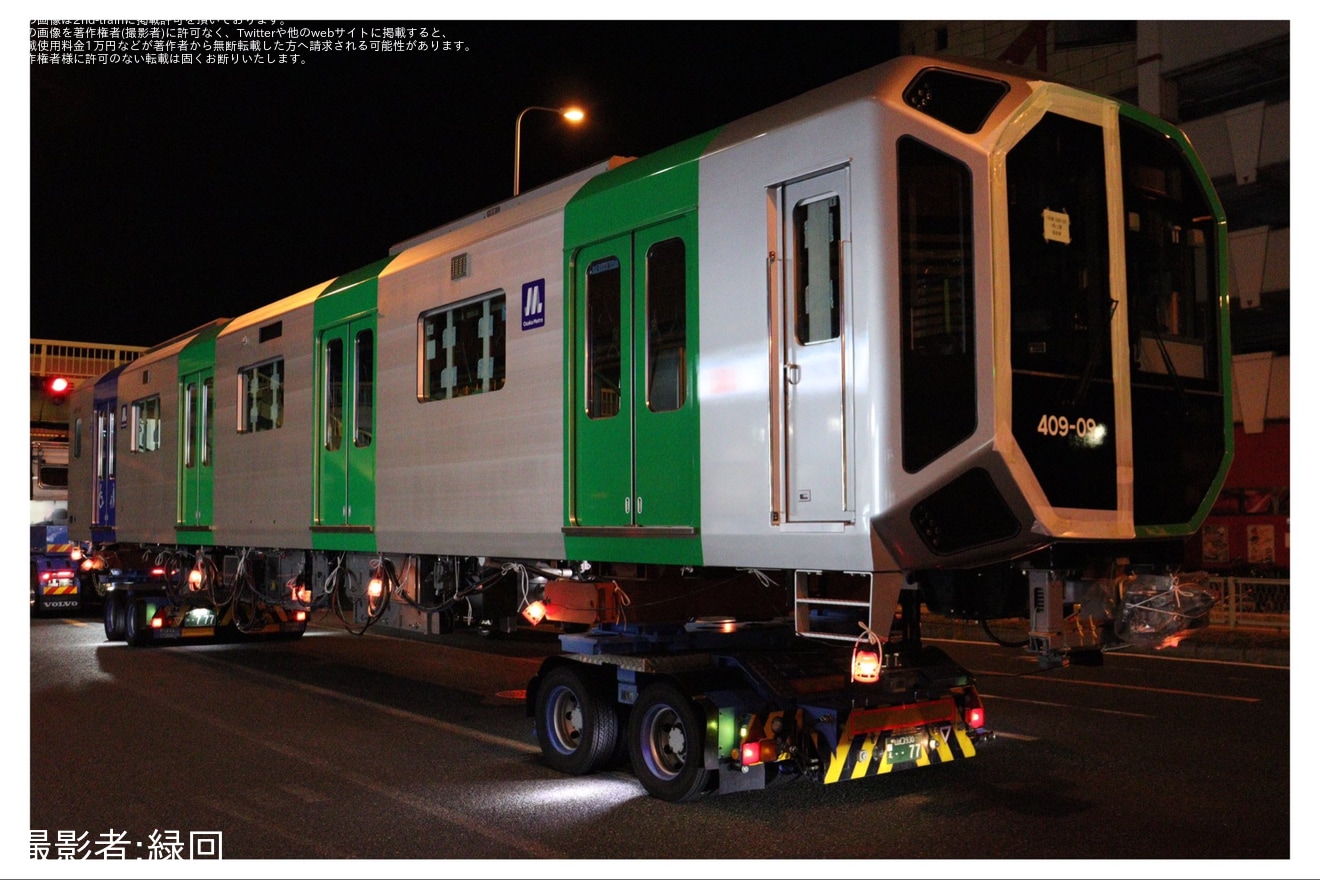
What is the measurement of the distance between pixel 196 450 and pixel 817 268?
35.1 ft

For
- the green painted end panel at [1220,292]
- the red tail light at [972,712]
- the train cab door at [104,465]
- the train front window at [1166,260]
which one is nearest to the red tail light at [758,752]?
the red tail light at [972,712]

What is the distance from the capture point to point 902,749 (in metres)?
7.28

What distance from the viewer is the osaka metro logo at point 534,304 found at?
8.48 meters

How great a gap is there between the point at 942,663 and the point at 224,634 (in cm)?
1224

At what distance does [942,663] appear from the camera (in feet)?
25.1

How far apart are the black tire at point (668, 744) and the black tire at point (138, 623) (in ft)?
35.9

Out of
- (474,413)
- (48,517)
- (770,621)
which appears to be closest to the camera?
(770,621)

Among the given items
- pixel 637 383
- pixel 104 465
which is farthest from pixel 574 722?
pixel 104 465

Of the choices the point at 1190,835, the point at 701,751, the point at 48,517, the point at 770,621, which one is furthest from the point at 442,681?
the point at 48,517

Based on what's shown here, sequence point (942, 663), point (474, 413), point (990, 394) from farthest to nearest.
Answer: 1. point (474, 413)
2. point (942, 663)
3. point (990, 394)

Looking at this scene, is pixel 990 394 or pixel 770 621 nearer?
pixel 990 394

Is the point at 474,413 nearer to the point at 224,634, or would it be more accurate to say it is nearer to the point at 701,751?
the point at 701,751

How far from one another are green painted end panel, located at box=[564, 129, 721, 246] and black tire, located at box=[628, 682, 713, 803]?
9.27 ft

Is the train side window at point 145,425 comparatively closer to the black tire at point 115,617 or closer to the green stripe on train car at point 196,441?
the green stripe on train car at point 196,441
